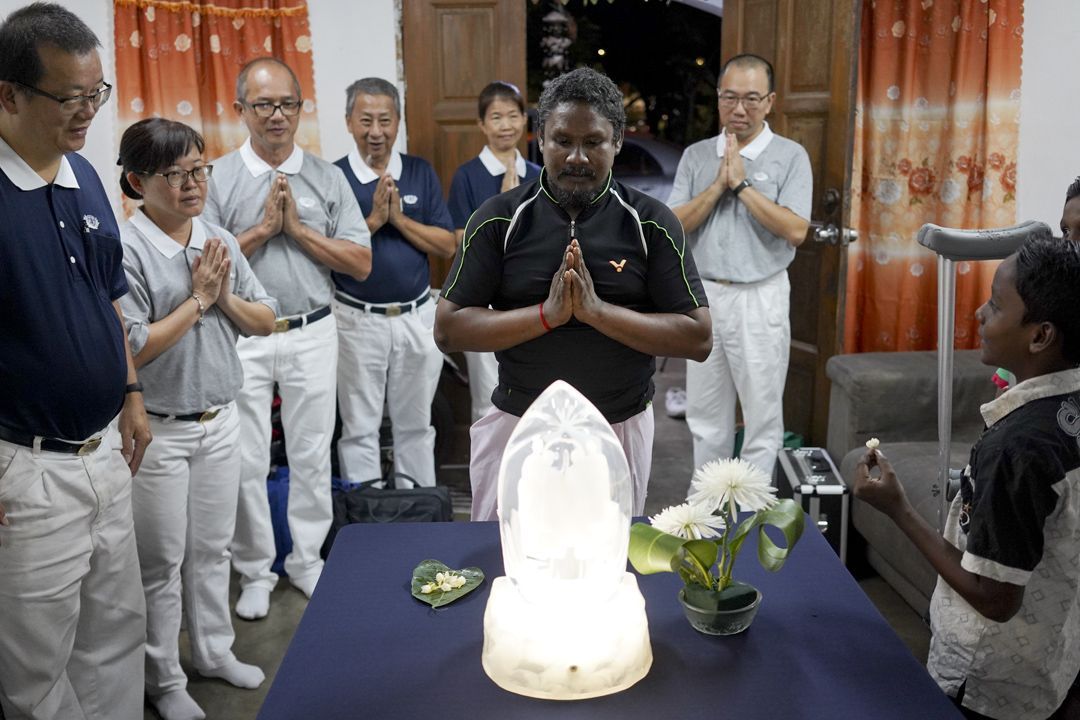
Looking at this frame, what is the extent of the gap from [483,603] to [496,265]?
29.7 inches

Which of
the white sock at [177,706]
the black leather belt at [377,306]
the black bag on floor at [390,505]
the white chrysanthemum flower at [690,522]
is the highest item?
the black leather belt at [377,306]

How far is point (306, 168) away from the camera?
3.23 m

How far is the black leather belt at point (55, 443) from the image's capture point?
6.41ft

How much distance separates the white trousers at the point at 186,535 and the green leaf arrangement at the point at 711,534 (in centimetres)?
137

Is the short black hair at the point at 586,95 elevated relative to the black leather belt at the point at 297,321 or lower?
elevated

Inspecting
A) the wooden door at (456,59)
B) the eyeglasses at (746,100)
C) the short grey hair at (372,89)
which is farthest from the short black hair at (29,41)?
the wooden door at (456,59)

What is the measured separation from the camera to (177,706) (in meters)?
2.57

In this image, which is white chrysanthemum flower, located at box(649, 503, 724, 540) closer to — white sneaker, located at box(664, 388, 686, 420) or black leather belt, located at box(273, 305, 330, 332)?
black leather belt, located at box(273, 305, 330, 332)

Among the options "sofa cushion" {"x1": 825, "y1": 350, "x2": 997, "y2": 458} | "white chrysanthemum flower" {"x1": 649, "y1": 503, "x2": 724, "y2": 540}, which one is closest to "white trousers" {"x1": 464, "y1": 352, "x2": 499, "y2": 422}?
"sofa cushion" {"x1": 825, "y1": 350, "x2": 997, "y2": 458}

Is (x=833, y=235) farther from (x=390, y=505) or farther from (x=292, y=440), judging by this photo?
(x=292, y=440)

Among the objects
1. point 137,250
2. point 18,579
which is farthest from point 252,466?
point 18,579

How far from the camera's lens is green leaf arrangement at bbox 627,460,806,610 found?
59.9 inches

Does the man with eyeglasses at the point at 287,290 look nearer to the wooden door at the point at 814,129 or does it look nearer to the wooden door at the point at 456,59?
the wooden door at the point at 456,59

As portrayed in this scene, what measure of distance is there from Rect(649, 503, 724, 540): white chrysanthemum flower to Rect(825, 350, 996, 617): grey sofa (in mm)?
1820
